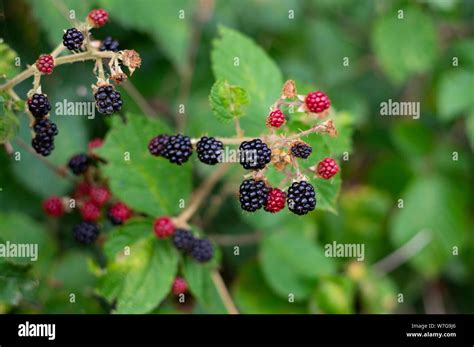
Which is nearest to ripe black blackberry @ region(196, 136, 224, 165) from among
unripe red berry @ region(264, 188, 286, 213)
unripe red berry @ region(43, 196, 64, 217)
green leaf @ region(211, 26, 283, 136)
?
unripe red berry @ region(264, 188, 286, 213)

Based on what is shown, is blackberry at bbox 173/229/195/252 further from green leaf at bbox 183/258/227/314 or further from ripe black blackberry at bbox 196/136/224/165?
ripe black blackberry at bbox 196/136/224/165

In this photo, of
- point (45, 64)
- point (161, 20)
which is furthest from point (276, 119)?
point (161, 20)

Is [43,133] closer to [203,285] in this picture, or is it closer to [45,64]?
[45,64]


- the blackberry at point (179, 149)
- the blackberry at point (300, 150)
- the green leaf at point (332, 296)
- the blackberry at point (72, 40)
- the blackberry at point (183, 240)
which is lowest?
the green leaf at point (332, 296)

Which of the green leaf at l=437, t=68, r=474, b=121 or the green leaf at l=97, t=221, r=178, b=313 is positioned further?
the green leaf at l=437, t=68, r=474, b=121

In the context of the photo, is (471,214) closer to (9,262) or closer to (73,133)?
(73,133)

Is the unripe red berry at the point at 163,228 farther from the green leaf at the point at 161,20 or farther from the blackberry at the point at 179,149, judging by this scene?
the green leaf at the point at 161,20

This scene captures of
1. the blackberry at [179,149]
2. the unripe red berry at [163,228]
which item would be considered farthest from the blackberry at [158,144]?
the unripe red berry at [163,228]
